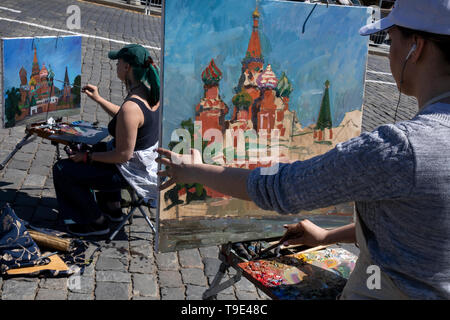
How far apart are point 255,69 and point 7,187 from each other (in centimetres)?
283

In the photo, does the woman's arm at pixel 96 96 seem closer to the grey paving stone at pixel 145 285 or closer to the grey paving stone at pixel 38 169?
the grey paving stone at pixel 38 169

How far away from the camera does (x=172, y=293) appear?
10.6 ft

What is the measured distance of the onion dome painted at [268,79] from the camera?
2543 mm

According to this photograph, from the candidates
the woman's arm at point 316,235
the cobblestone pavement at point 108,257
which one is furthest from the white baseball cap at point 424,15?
the cobblestone pavement at point 108,257

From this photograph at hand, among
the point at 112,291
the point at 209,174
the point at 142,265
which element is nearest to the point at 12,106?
the point at 142,265

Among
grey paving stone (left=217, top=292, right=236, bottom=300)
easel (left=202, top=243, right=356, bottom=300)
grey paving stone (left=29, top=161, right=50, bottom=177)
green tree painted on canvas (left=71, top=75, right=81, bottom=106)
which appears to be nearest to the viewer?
easel (left=202, top=243, right=356, bottom=300)

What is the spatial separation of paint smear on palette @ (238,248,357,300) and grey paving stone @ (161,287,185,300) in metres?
1.11

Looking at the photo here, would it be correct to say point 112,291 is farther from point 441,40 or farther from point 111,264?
point 441,40

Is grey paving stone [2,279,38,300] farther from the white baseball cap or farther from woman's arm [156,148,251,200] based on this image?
the white baseball cap

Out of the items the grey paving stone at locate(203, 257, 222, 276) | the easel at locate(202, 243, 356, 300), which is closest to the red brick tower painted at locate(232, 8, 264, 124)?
the easel at locate(202, 243, 356, 300)

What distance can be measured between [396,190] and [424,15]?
461mm

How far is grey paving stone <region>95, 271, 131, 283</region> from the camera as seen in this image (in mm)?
3293

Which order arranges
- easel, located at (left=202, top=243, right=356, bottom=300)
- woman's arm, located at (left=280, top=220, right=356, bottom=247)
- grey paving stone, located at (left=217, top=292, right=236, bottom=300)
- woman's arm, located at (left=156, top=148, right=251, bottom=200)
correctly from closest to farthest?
woman's arm, located at (left=156, top=148, right=251, bottom=200)
woman's arm, located at (left=280, top=220, right=356, bottom=247)
easel, located at (left=202, top=243, right=356, bottom=300)
grey paving stone, located at (left=217, top=292, right=236, bottom=300)

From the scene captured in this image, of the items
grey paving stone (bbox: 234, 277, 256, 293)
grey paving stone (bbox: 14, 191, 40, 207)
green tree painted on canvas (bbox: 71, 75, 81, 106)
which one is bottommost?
grey paving stone (bbox: 234, 277, 256, 293)
